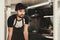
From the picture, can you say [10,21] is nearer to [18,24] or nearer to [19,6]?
[18,24]

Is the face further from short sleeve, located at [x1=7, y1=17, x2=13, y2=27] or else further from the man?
short sleeve, located at [x1=7, y1=17, x2=13, y2=27]

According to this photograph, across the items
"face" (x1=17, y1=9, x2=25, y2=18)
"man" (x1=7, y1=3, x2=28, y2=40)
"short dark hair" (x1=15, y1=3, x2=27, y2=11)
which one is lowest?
"man" (x1=7, y1=3, x2=28, y2=40)

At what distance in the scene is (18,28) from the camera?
1723 mm

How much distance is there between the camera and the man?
1.71 meters

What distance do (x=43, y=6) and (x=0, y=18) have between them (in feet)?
1.81

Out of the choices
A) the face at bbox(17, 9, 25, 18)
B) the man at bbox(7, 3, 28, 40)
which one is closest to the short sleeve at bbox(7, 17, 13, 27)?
the man at bbox(7, 3, 28, 40)

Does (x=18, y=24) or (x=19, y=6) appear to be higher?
(x=19, y=6)

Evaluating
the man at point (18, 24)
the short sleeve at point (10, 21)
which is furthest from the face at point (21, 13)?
the short sleeve at point (10, 21)

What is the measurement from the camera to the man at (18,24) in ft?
5.61

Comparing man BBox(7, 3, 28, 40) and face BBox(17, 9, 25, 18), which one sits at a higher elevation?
face BBox(17, 9, 25, 18)

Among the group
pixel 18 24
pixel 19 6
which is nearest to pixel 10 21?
pixel 18 24

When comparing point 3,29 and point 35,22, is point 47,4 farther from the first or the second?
point 3,29

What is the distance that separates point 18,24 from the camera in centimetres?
172

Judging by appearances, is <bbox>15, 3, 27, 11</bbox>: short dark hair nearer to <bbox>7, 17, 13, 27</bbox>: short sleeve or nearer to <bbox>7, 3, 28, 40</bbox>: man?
<bbox>7, 3, 28, 40</bbox>: man
